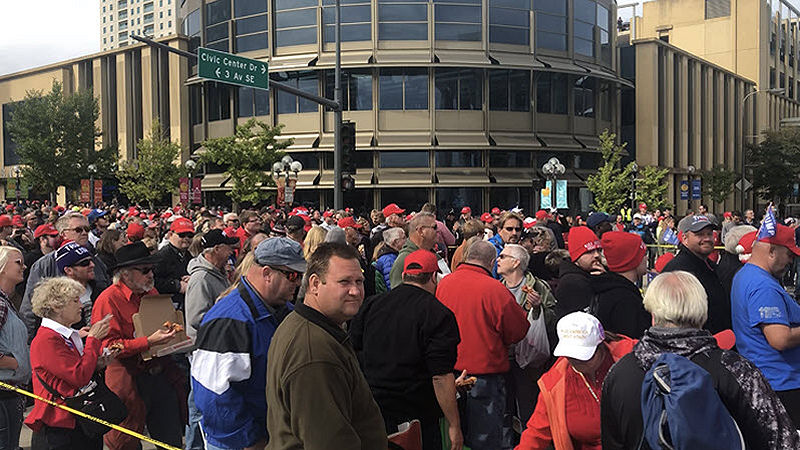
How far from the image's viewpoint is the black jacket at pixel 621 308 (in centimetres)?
474

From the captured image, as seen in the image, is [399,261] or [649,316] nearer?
[649,316]

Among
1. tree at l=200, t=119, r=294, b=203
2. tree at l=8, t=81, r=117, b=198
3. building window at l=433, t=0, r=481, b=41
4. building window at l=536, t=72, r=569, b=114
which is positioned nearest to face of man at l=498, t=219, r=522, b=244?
tree at l=200, t=119, r=294, b=203

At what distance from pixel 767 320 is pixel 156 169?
43.6 meters

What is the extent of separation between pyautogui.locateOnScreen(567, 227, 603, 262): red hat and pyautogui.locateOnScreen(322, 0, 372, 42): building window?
109ft

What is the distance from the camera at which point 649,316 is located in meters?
4.85

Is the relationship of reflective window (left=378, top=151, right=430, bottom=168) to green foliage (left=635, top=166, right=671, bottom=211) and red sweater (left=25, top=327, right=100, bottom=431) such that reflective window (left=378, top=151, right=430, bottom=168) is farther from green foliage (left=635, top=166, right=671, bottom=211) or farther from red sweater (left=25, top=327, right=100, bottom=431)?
red sweater (left=25, top=327, right=100, bottom=431)

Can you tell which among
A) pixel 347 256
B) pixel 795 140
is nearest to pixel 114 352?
pixel 347 256

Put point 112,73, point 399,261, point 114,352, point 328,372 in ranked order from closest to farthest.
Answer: point 328,372 → point 114,352 → point 399,261 → point 112,73

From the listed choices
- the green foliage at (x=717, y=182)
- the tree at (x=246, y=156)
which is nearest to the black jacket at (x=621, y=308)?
the tree at (x=246, y=156)

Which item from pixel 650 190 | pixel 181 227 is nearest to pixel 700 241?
pixel 181 227

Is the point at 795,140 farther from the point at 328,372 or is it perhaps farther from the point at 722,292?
the point at 328,372

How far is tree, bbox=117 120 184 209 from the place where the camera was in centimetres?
4409

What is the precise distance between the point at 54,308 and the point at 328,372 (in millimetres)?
2838

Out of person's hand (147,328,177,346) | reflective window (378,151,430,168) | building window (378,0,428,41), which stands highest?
building window (378,0,428,41)
